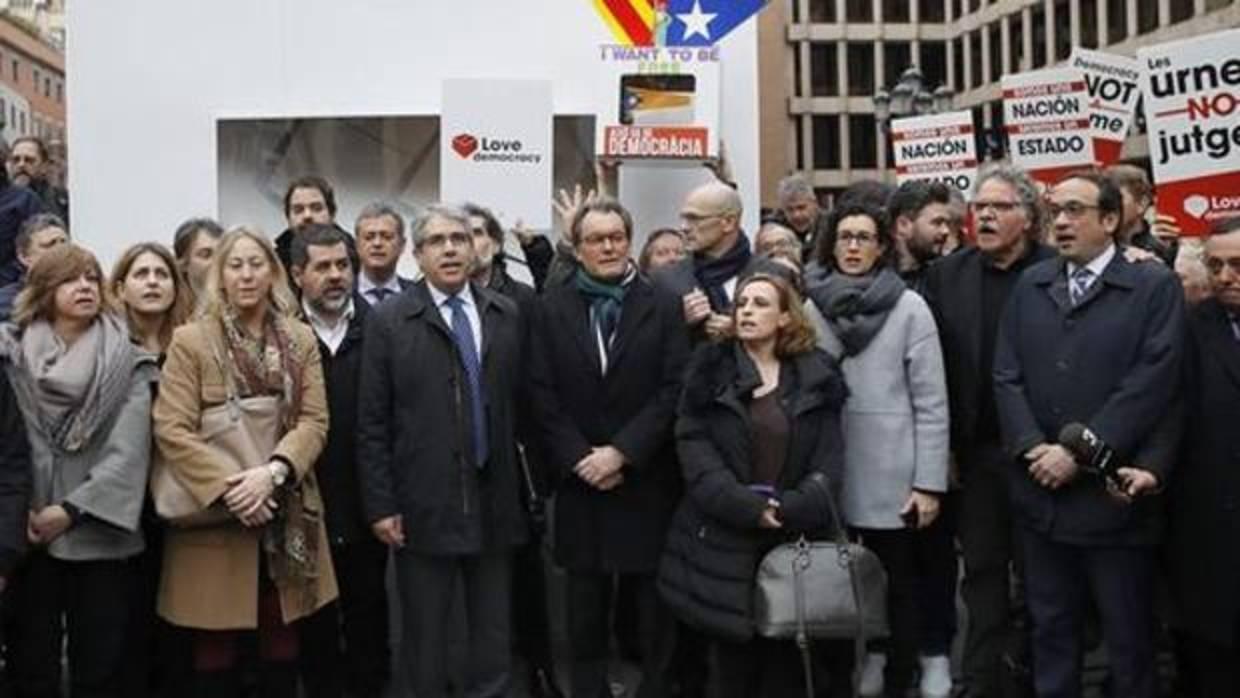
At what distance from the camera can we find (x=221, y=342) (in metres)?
6.00

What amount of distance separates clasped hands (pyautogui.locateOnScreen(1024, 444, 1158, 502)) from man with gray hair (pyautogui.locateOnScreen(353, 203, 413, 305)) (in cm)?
288

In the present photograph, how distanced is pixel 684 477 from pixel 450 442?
37.5 inches

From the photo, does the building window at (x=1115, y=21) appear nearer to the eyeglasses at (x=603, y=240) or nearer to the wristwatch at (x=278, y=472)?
the eyeglasses at (x=603, y=240)

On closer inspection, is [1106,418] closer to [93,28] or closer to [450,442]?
[450,442]

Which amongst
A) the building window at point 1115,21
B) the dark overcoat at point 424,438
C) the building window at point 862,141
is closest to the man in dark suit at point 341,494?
the dark overcoat at point 424,438

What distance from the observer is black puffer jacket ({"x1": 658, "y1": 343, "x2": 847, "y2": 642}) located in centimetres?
594

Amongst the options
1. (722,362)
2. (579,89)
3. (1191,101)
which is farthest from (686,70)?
(722,362)

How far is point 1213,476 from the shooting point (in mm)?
5875

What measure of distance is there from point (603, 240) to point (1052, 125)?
5.98 m

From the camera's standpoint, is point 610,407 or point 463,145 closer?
point 610,407

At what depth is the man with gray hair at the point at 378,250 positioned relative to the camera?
7.13m

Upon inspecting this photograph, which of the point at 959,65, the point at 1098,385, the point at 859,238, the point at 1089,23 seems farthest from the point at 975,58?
the point at 1098,385

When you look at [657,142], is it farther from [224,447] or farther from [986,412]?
[224,447]

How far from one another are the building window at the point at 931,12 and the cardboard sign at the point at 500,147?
69.8 m
